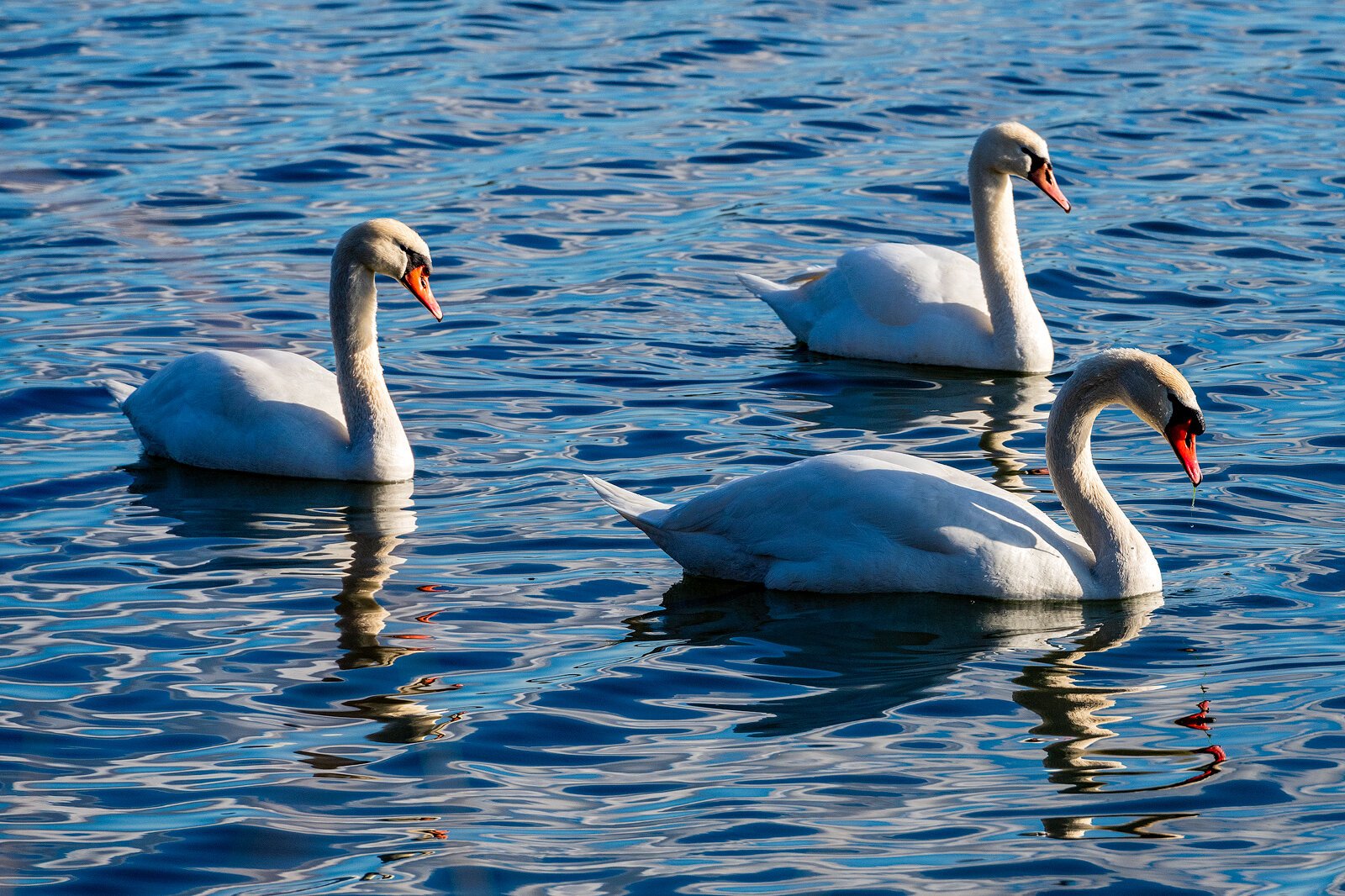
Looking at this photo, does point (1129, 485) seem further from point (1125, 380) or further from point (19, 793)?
point (19, 793)

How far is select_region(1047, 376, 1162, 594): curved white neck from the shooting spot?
7.90m

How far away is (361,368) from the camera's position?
9789 millimetres

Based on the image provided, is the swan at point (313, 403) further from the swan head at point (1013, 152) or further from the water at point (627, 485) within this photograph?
the swan head at point (1013, 152)

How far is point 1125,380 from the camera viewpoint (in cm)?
813

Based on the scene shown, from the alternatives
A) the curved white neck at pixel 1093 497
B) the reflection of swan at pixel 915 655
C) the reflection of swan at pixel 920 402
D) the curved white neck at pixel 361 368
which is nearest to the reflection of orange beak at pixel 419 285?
the curved white neck at pixel 361 368

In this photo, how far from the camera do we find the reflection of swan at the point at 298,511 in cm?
839

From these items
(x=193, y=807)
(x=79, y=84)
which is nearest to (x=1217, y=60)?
(x=79, y=84)

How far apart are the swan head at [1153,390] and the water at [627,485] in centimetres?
59

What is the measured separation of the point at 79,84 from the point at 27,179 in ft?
11.3

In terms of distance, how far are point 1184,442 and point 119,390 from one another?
5422 mm

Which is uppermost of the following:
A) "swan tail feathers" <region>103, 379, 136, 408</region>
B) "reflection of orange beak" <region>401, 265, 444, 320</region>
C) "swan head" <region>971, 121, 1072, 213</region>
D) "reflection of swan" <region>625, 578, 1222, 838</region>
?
"swan head" <region>971, 121, 1072, 213</region>

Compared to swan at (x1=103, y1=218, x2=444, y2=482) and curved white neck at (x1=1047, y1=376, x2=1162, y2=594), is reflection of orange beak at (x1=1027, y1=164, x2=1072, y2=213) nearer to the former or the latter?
swan at (x1=103, y1=218, x2=444, y2=482)

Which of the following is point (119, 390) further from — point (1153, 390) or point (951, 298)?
point (1153, 390)

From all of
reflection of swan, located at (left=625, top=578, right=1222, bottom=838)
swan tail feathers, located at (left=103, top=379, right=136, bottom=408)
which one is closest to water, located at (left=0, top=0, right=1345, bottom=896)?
reflection of swan, located at (left=625, top=578, right=1222, bottom=838)
